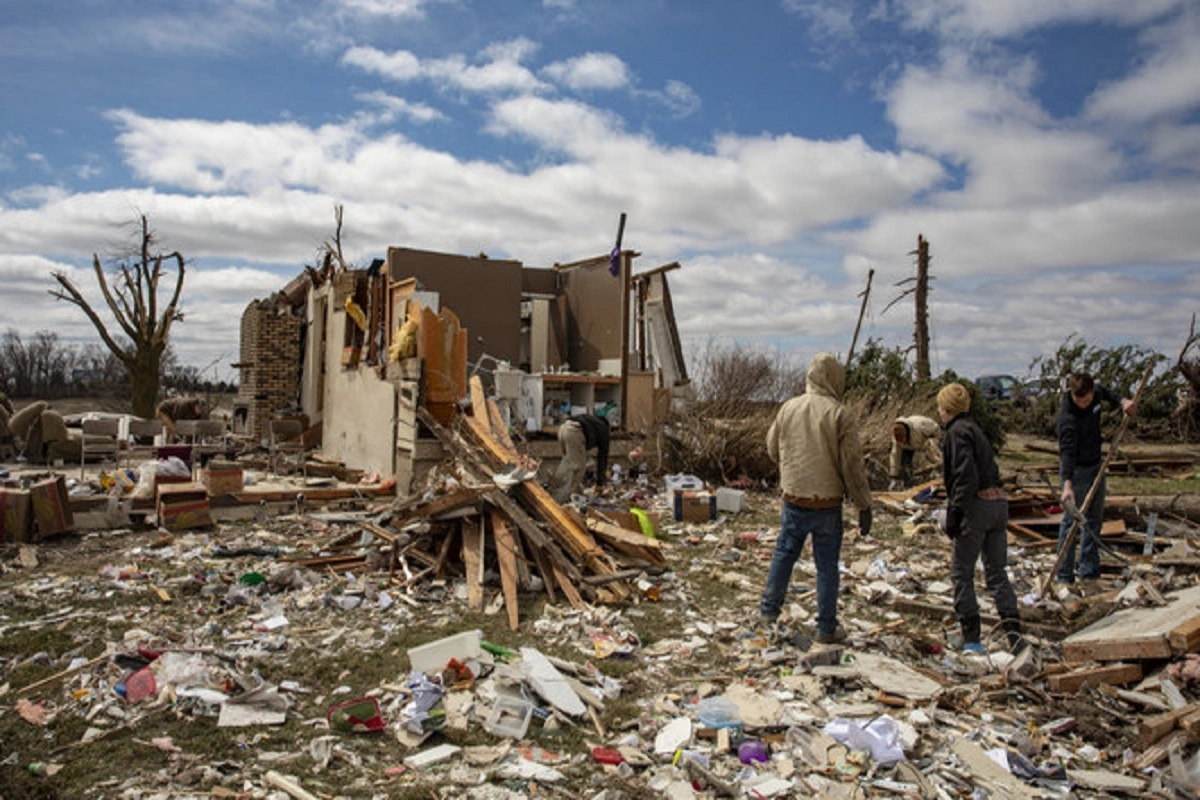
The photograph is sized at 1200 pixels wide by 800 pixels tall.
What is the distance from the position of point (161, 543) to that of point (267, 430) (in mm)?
10021

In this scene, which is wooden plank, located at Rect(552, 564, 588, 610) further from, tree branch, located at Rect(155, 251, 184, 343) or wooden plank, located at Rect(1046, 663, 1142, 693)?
tree branch, located at Rect(155, 251, 184, 343)

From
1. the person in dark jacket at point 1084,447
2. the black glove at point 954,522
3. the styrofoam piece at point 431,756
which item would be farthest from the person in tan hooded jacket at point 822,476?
the styrofoam piece at point 431,756

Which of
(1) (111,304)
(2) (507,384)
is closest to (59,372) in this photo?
(1) (111,304)

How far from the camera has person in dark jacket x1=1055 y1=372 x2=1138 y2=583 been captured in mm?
6418

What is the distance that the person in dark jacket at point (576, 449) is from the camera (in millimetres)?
10852

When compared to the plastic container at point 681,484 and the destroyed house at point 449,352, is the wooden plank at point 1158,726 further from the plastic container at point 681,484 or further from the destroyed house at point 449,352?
the destroyed house at point 449,352

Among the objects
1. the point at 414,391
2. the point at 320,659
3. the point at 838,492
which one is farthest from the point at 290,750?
the point at 414,391

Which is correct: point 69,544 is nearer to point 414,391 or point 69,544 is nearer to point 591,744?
point 414,391

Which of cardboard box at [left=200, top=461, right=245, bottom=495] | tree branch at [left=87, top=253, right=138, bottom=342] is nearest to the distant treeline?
tree branch at [left=87, top=253, right=138, bottom=342]

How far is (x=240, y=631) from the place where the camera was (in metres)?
5.59

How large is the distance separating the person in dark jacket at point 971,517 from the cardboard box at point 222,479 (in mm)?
8073

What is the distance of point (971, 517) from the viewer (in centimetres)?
511

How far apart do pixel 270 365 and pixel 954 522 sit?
16085mm

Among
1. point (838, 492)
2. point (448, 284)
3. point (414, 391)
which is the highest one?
point (448, 284)
